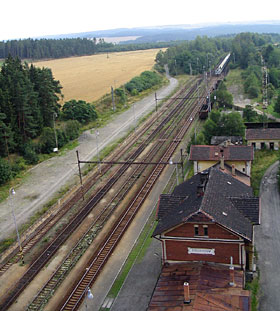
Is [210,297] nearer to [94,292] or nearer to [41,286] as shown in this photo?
[94,292]

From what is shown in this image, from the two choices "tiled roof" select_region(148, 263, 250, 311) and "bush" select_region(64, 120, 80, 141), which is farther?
"bush" select_region(64, 120, 80, 141)

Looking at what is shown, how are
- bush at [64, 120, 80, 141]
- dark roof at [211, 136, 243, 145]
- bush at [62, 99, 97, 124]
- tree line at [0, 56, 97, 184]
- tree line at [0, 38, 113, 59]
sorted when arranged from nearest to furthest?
dark roof at [211, 136, 243, 145] → tree line at [0, 56, 97, 184] → bush at [64, 120, 80, 141] → bush at [62, 99, 97, 124] → tree line at [0, 38, 113, 59]

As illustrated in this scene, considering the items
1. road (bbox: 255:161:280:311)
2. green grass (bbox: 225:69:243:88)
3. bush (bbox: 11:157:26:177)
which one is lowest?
road (bbox: 255:161:280:311)

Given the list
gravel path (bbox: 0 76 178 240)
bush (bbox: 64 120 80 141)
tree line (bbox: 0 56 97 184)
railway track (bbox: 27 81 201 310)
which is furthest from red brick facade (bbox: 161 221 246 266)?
bush (bbox: 64 120 80 141)

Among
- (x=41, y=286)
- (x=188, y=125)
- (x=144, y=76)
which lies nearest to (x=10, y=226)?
(x=41, y=286)

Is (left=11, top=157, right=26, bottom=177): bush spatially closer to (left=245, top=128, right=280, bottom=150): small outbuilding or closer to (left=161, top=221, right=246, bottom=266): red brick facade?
(left=245, top=128, right=280, bottom=150): small outbuilding

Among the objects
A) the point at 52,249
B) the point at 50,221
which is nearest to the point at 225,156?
the point at 50,221

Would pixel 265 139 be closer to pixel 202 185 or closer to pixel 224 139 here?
pixel 224 139

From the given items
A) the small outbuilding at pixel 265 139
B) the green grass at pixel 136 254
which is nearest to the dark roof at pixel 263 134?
the small outbuilding at pixel 265 139
